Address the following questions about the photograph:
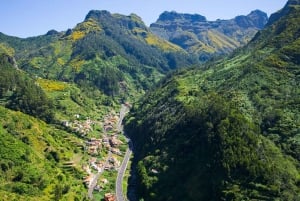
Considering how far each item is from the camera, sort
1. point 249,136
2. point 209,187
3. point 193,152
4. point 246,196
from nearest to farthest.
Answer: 1. point 246,196
2. point 209,187
3. point 249,136
4. point 193,152

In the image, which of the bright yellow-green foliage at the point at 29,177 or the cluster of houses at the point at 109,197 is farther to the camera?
the cluster of houses at the point at 109,197

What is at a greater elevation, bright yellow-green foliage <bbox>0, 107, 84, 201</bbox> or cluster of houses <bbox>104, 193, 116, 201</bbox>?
bright yellow-green foliage <bbox>0, 107, 84, 201</bbox>

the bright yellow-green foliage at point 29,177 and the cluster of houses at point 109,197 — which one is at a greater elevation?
the bright yellow-green foliage at point 29,177

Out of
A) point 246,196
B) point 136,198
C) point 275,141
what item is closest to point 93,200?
point 136,198

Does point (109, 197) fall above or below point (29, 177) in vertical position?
below

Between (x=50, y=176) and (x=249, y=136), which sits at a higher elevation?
(x=249, y=136)

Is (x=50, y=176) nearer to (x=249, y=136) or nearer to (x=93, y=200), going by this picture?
(x=93, y=200)

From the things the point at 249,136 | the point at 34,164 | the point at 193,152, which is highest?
the point at 249,136

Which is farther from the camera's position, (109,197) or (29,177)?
(109,197)

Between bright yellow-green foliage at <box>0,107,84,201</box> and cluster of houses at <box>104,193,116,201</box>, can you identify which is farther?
cluster of houses at <box>104,193,116,201</box>

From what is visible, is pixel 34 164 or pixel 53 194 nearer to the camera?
pixel 53 194

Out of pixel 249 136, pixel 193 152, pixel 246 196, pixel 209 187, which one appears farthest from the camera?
pixel 193 152
